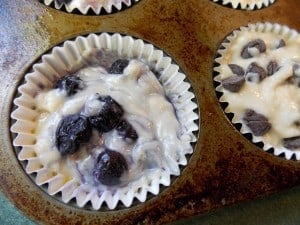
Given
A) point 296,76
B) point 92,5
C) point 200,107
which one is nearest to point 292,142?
point 296,76

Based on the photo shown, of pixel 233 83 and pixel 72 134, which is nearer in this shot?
pixel 72 134

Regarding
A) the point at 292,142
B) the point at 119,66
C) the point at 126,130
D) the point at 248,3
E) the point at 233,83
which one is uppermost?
the point at 248,3

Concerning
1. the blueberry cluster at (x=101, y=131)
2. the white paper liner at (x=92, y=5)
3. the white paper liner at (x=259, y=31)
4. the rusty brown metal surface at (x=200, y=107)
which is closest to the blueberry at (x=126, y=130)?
the blueberry cluster at (x=101, y=131)

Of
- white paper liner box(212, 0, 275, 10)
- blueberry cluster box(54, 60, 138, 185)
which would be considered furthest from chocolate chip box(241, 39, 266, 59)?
blueberry cluster box(54, 60, 138, 185)

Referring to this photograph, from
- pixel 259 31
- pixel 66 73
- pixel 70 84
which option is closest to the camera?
pixel 70 84

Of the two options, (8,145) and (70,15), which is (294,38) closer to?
(70,15)

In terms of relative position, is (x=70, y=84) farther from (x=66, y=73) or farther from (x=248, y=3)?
(x=248, y=3)

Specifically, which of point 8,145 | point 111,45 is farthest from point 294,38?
point 8,145
